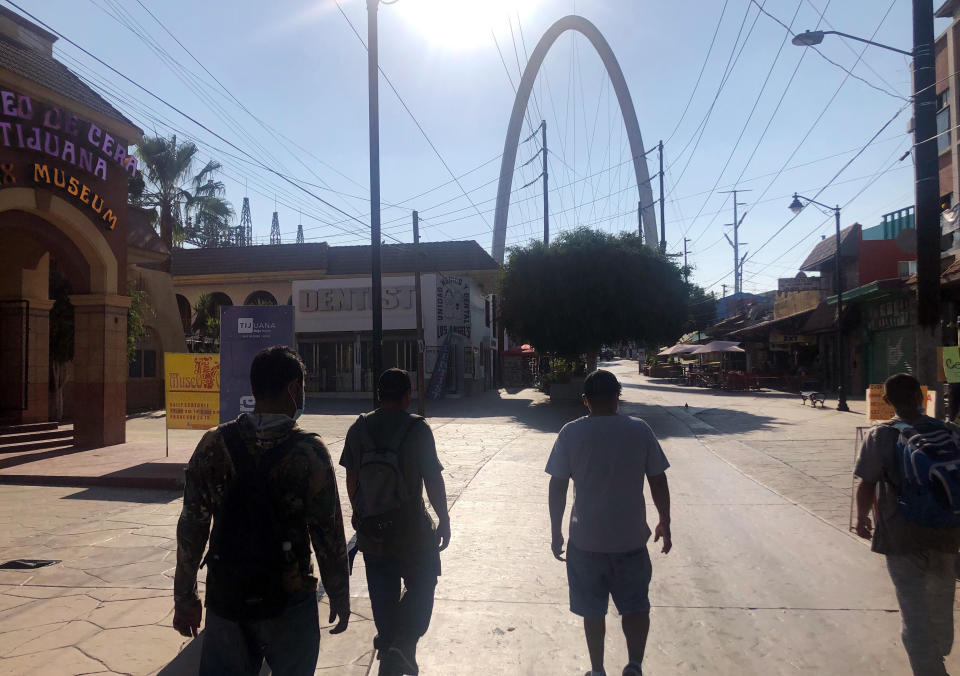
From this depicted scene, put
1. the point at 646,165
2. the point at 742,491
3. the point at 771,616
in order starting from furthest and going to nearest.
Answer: the point at 646,165 → the point at 742,491 → the point at 771,616

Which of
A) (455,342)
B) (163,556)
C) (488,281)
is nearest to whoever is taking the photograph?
(163,556)

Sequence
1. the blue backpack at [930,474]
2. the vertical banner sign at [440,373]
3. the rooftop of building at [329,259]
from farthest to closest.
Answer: the rooftop of building at [329,259], the vertical banner sign at [440,373], the blue backpack at [930,474]

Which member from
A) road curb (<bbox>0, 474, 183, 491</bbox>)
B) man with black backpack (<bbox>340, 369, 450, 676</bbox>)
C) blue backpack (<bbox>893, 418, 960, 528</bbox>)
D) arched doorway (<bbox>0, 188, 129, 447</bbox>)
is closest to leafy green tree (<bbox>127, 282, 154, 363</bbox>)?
arched doorway (<bbox>0, 188, 129, 447</bbox>)

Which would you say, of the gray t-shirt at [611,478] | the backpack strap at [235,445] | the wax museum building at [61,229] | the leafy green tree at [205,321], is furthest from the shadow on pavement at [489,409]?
the backpack strap at [235,445]

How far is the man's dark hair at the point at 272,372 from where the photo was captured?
111 inches

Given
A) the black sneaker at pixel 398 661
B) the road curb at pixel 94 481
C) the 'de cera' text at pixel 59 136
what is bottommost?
the road curb at pixel 94 481

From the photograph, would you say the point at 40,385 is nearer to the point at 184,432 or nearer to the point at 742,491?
the point at 184,432

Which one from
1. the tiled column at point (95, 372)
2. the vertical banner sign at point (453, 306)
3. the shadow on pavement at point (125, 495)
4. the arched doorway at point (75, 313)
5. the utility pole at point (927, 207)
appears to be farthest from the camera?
the vertical banner sign at point (453, 306)

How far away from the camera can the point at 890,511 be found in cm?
373

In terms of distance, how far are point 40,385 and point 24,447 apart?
2.20 meters

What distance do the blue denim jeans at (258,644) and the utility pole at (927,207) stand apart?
7.30 m

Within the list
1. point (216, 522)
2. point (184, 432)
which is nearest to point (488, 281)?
point (184, 432)

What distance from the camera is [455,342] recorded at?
3491 cm

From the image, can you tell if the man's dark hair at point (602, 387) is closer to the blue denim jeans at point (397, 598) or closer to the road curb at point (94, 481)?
the blue denim jeans at point (397, 598)
